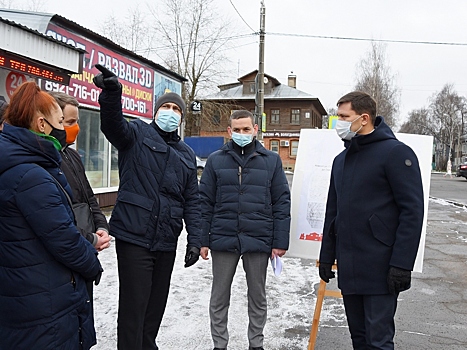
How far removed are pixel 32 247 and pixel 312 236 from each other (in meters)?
2.49

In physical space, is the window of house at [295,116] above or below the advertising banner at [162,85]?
above

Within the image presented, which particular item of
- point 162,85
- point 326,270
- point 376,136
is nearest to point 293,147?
point 162,85

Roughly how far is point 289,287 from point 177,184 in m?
3.06

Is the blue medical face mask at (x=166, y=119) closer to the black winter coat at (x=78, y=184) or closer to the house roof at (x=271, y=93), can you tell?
the black winter coat at (x=78, y=184)

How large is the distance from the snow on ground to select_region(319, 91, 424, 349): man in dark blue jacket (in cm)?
126

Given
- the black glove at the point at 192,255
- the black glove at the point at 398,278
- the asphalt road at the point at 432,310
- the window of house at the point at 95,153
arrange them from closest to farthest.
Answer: the black glove at the point at 398,278 → the black glove at the point at 192,255 → the asphalt road at the point at 432,310 → the window of house at the point at 95,153

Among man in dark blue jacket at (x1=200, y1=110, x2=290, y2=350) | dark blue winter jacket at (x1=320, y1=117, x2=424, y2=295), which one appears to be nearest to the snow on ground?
man in dark blue jacket at (x1=200, y1=110, x2=290, y2=350)

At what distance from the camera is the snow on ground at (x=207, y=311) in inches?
153

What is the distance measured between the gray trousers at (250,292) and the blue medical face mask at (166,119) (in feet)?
3.78

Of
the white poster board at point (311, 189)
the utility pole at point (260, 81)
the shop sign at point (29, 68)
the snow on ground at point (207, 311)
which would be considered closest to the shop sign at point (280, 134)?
the utility pole at point (260, 81)

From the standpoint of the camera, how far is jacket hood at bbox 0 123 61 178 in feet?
6.86

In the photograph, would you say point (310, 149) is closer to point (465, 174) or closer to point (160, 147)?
point (160, 147)

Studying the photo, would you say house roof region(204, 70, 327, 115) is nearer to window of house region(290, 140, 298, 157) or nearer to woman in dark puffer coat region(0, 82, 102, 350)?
window of house region(290, 140, 298, 157)

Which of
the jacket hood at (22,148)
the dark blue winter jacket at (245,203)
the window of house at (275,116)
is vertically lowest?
the dark blue winter jacket at (245,203)
